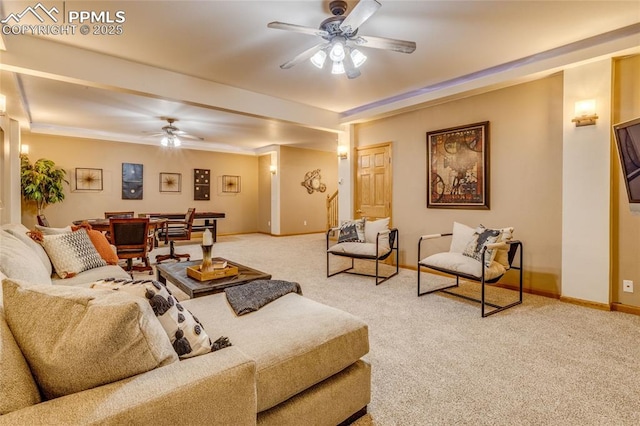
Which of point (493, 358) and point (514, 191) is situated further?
point (514, 191)

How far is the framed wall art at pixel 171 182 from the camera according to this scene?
8148 mm

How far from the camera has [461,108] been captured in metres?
4.36

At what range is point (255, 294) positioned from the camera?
192cm

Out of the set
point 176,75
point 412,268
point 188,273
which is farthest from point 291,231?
point 188,273

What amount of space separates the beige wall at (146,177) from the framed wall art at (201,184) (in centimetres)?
10

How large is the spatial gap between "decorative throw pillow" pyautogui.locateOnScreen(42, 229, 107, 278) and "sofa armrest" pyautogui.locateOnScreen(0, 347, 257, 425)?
92.3 inches

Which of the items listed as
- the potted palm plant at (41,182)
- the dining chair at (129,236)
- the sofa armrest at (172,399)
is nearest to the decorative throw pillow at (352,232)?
the dining chair at (129,236)

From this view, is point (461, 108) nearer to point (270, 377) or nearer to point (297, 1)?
point (297, 1)

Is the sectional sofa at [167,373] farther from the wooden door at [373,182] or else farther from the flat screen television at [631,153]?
the wooden door at [373,182]

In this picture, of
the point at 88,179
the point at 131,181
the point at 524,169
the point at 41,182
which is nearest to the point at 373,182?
the point at 524,169

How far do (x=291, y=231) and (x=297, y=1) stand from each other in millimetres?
6974

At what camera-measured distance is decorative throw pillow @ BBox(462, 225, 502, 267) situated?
3.08 meters

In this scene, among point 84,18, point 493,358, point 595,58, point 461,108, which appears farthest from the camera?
point 461,108

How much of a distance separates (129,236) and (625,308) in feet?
18.9
